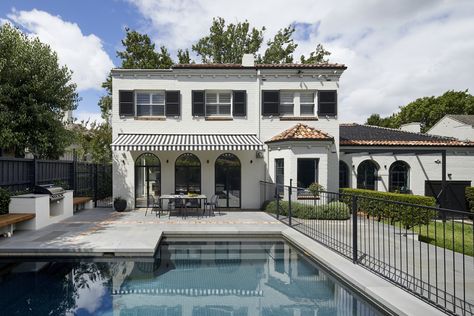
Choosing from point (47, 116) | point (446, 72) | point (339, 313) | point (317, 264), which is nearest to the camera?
point (339, 313)

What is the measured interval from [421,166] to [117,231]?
23.0 m

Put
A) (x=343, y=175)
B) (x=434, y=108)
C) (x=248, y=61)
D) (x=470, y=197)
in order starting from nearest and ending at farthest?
(x=470, y=197) < (x=248, y=61) < (x=343, y=175) < (x=434, y=108)

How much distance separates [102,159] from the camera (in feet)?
121

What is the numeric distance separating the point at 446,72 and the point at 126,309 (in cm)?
7392

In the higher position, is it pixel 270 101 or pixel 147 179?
pixel 270 101

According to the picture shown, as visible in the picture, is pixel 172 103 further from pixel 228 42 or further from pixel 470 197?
pixel 470 197

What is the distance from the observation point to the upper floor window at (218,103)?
22891mm

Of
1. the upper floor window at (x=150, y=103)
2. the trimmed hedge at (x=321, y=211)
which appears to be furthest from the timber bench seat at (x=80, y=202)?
the trimmed hedge at (x=321, y=211)

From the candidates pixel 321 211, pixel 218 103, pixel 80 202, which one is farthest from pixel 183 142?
pixel 321 211

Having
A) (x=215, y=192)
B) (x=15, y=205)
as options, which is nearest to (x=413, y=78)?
(x=215, y=192)

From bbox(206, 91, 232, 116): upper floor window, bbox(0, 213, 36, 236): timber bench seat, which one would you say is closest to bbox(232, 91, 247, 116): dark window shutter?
bbox(206, 91, 232, 116): upper floor window

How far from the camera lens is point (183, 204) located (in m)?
19.4

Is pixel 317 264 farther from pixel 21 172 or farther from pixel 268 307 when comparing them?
pixel 21 172

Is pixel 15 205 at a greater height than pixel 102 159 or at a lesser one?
lesser
